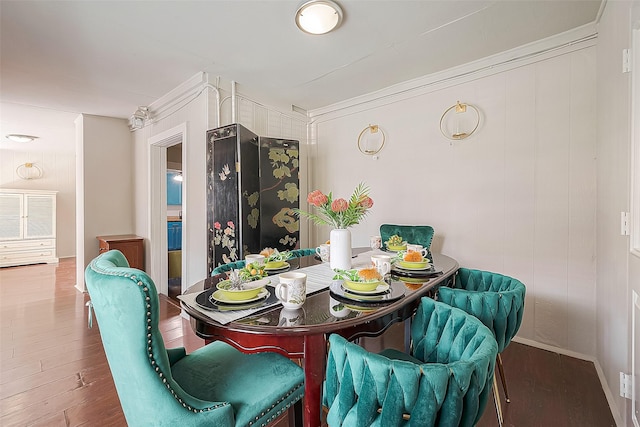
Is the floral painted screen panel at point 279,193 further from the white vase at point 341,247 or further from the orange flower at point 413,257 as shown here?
the orange flower at point 413,257

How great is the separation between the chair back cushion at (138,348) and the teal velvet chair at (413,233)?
7.24ft

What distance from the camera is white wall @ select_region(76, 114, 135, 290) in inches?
164

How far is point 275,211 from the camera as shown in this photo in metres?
3.21

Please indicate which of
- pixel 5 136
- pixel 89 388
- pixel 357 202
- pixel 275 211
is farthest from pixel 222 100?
pixel 5 136

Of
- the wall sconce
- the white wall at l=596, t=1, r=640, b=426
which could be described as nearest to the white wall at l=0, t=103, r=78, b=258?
the wall sconce

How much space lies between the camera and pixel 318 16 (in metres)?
2.01

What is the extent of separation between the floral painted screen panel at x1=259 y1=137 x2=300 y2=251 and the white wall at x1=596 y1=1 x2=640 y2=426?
264cm

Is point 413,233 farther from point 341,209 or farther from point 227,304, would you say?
point 227,304

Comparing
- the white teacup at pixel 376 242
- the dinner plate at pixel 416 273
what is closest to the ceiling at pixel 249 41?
the white teacup at pixel 376 242

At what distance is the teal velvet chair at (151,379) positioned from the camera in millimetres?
826

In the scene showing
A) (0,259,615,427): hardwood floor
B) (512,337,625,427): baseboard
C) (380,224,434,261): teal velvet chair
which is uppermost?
(380,224,434,261): teal velvet chair

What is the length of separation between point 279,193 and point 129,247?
8.08ft

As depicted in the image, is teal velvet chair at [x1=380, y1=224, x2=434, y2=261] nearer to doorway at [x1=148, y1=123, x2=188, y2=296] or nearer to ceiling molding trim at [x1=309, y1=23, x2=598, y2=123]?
ceiling molding trim at [x1=309, y1=23, x2=598, y2=123]

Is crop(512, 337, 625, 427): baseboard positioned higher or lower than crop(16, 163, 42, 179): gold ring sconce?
lower
